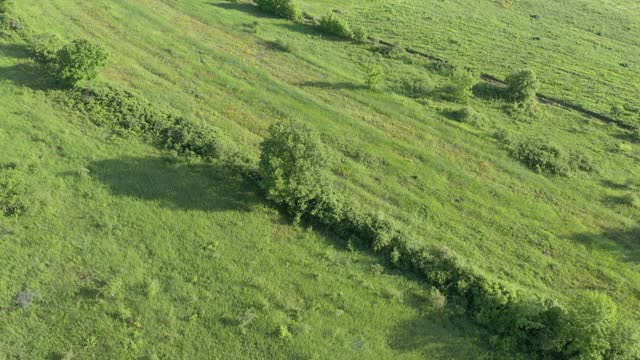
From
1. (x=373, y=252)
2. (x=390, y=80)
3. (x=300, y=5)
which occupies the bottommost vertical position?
(x=373, y=252)

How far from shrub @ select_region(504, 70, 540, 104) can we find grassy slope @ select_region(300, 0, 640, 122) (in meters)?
6.17

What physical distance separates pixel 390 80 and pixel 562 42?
42.5m

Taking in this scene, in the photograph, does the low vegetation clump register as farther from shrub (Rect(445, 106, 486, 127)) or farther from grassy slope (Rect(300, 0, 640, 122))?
grassy slope (Rect(300, 0, 640, 122))

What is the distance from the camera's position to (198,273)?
41.9 metres

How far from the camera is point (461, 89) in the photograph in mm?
66375

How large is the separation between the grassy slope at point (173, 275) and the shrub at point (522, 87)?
129 feet

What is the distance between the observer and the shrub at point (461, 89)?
218 ft

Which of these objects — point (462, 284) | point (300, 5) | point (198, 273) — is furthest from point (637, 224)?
point (300, 5)

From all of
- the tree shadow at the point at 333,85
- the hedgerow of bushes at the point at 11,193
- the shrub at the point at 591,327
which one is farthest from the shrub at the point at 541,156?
the hedgerow of bushes at the point at 11,193

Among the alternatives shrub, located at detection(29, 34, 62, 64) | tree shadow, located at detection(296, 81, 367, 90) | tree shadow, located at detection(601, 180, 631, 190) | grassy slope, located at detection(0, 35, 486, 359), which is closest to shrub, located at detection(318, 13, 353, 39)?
tree shadow, located at detection(296, 81, 367, 90)

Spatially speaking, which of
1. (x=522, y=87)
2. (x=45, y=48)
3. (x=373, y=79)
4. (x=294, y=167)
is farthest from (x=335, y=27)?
(x=45, y=48)

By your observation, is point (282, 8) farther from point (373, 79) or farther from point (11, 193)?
point (11, 193)

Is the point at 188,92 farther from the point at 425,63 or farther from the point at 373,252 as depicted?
the point at 425,63

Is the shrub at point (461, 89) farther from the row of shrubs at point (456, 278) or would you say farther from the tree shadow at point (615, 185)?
the row of shrubs at point (456, 278)
